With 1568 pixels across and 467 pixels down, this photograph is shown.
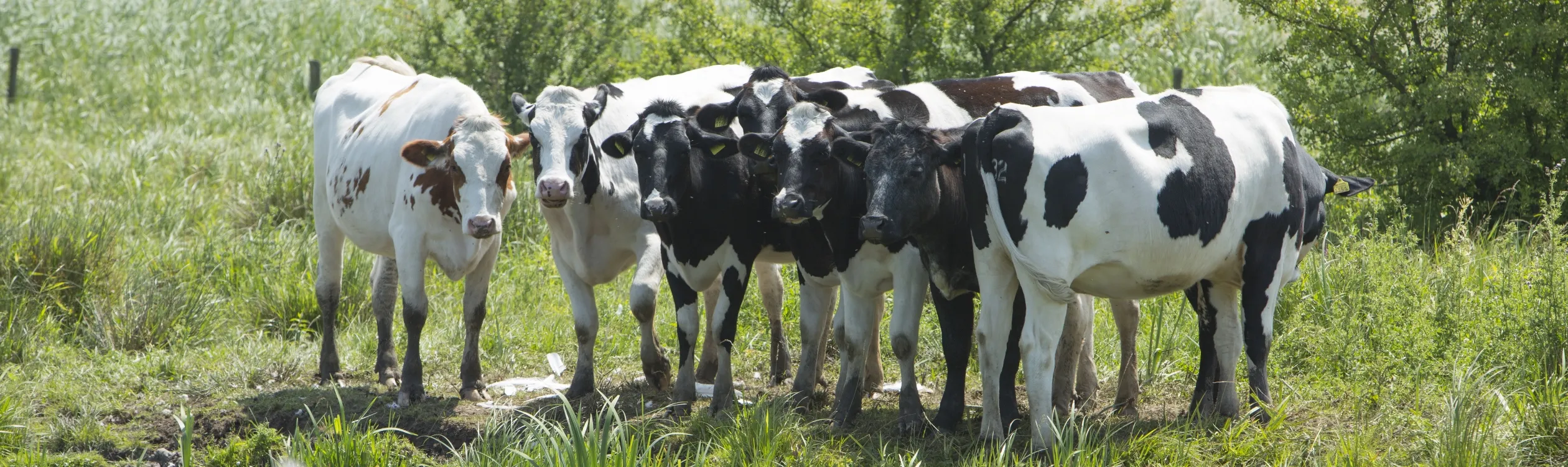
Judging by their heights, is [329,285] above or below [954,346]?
below

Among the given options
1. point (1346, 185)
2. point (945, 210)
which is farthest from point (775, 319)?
point (1346, 185)

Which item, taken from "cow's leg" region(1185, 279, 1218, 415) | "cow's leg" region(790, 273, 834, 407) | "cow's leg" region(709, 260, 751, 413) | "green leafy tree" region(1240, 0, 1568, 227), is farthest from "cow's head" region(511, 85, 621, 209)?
"green leafy tree" region(1240, 0, 1568, 227)

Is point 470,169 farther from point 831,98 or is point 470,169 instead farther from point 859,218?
point 859,218

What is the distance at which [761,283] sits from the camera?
28.5 ft

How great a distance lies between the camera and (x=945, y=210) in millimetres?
5934

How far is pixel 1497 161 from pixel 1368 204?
98cm

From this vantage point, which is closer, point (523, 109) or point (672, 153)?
point (672, 153)

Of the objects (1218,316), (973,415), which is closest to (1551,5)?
(1218,316)

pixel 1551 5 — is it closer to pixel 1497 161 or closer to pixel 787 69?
pixel 1497 161

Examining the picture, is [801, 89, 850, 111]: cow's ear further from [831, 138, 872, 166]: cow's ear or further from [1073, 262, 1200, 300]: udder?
[1073, 262, 1200, 300]: udder

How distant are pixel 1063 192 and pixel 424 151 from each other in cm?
372

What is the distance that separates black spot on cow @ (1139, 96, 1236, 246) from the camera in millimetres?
5457

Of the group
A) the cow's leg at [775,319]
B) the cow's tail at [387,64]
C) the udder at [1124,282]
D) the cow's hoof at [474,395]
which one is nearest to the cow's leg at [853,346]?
the udder at [1124,282]

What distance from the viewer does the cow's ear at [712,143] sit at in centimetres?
659
